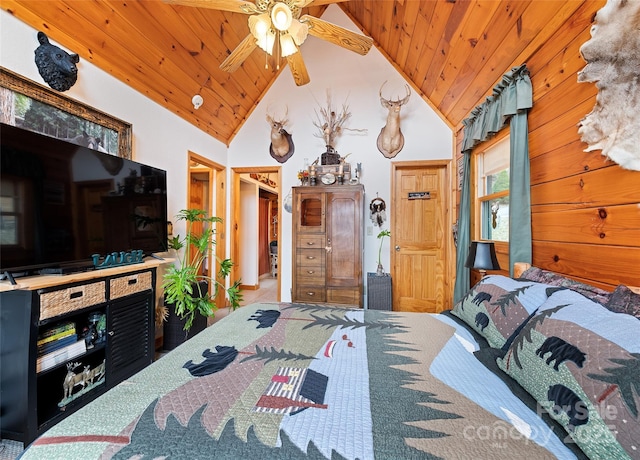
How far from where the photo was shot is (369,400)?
0.81 metres

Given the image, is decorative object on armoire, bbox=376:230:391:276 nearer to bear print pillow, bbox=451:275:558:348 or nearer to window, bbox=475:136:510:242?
window, bbox=475:136:510:242

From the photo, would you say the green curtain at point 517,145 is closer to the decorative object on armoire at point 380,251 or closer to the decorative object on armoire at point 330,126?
the decorative object on armoire at point 380,251

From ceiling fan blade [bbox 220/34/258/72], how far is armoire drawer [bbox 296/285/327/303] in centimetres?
247

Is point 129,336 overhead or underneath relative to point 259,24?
underneath

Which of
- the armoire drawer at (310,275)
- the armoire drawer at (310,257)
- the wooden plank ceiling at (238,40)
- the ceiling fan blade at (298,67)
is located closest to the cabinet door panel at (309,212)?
the armoire drawer at (310,257)

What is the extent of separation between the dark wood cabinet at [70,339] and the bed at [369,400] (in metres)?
0.93

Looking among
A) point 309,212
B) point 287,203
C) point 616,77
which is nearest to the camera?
point 616,77

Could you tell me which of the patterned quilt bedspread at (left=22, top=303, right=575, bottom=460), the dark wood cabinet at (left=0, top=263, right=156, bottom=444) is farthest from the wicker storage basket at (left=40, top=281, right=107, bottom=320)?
the patterned quilt bedspread at (left=22, top=303, right=575, bottom=460)

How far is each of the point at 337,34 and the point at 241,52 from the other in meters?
0.74

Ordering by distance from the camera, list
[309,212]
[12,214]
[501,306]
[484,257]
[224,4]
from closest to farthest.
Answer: [501,306]
[12,214]
[224,4]
[484,257]
[309,212]

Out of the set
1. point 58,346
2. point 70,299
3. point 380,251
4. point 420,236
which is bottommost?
point 58,346

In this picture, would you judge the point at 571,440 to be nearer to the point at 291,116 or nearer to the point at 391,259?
the point at 391,259

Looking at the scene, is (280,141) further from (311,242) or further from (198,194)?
(198,194)

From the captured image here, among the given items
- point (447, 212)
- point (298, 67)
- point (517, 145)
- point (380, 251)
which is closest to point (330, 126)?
point (298, 67)
